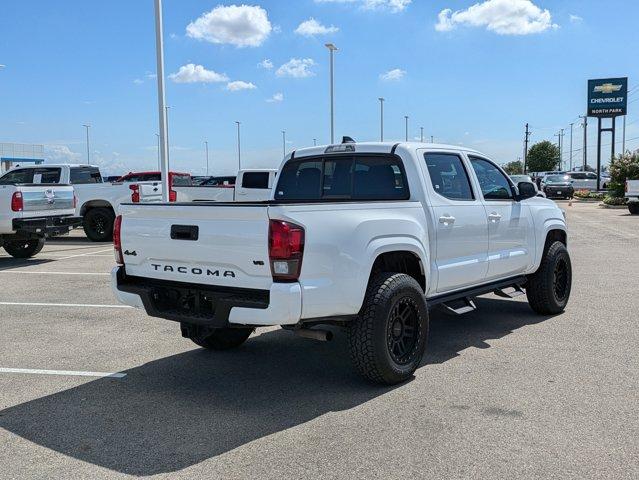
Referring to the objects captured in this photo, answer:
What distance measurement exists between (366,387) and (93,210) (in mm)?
13411

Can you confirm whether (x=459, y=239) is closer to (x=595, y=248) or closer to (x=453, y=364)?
(x=453, y=364)

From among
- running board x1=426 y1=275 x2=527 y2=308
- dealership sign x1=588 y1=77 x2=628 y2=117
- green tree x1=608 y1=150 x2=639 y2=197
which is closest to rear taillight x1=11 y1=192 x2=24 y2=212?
running board x1=426 y1=275 x2=527 y2=308

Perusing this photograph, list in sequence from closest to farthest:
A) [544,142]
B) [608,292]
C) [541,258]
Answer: [541,258]
[608,292]
[544,142]

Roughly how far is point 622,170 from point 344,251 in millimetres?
30143

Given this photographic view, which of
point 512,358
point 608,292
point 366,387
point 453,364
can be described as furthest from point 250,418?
point 608,292

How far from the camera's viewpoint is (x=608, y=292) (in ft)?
28.8

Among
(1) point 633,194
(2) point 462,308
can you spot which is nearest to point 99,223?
(2) point 462,308

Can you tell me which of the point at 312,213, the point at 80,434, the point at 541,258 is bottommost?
the point at 80,434

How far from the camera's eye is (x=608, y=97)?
5075 centimetres

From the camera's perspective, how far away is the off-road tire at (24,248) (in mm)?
13305

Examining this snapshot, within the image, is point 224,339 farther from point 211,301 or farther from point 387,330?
point 387,330

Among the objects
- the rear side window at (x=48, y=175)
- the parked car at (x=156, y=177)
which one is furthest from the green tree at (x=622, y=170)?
the rear side window at (x=48, y=175)

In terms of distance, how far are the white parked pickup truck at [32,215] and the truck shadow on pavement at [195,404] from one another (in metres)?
7.92

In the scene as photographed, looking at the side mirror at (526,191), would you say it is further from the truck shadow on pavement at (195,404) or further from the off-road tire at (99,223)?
the off-road tire at (99,223)
